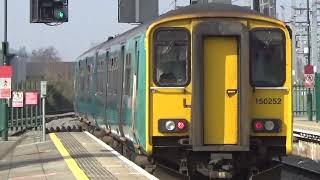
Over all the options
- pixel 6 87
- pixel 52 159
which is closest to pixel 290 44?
pixel 52 159

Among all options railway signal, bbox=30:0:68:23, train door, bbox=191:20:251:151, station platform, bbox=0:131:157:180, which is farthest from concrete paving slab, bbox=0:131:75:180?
railway signal, bbox=30:0:68:23

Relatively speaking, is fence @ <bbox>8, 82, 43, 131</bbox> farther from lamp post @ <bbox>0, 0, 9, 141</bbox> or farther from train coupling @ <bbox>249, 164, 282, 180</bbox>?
train coupling @ <bbox>249, 164, 282, 180</bbox>

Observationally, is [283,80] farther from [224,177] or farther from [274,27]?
[224,177]

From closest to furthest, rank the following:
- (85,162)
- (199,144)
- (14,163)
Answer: (199,144) < (85,162) < (14,163)

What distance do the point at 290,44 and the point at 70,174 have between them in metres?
4.81

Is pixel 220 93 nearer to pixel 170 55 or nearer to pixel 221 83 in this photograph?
pixel 221 83

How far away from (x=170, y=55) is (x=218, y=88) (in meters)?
1.01

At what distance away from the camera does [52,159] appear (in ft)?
51.8

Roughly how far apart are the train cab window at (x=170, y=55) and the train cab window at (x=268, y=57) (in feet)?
3.84

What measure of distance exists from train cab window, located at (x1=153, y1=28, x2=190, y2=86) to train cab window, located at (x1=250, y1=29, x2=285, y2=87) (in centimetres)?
117

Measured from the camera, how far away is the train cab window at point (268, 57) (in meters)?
11.4

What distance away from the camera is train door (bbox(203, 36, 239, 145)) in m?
11.1

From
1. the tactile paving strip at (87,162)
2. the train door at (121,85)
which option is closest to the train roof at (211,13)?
the tactile paving strip at (87,162)

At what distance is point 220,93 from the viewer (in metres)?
11.1
